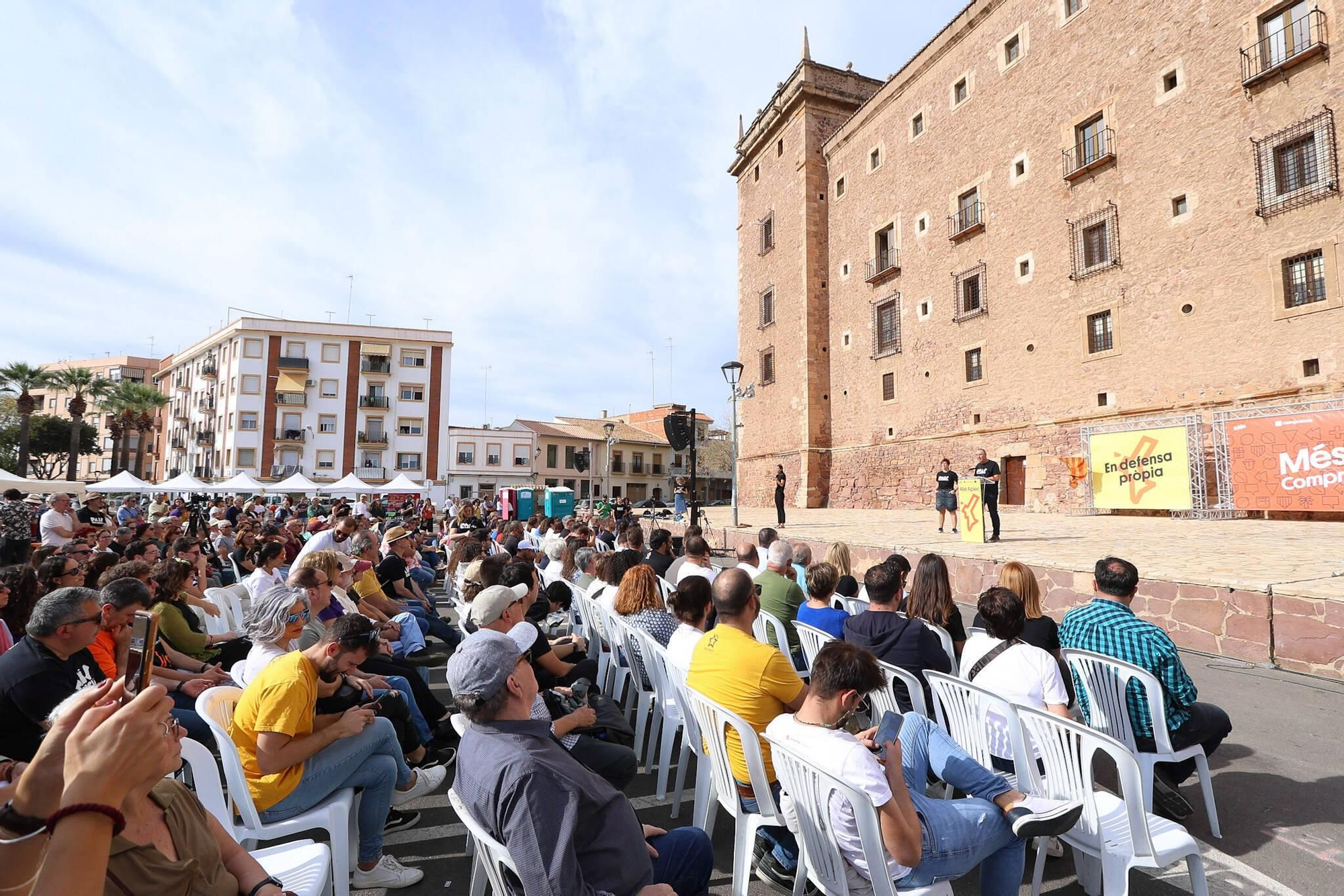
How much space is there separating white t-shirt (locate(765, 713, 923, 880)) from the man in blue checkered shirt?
1.81 meters

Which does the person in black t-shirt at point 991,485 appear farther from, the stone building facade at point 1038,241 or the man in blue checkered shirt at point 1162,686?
the man in blue checkered shirt at point 1162,686

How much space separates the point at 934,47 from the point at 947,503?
1687cm

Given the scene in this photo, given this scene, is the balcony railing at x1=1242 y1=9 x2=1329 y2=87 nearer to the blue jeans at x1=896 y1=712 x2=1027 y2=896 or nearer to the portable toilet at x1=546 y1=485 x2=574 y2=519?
the blue jeans at x1=896 y1=712 x2=1027 y2=896

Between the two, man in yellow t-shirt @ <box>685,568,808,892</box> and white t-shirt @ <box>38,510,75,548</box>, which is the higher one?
white t-shirt @ <box>38,510,75,548</box>

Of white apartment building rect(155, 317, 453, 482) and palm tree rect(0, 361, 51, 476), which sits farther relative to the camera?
white apartment building rect(155, 317, 453, 482)

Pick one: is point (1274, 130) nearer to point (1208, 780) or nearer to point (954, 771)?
point (1208, 780)

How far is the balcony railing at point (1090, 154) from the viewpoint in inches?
657

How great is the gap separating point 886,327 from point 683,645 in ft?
73.2

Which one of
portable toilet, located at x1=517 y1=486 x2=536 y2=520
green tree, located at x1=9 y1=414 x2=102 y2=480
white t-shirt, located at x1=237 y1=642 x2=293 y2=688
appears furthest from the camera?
green tree, located at x1=9 y1=414 x2=102 y2=480

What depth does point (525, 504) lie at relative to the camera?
84.9ft

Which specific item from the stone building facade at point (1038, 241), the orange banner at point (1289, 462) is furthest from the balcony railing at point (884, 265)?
the orange banner at point (1289, 462)

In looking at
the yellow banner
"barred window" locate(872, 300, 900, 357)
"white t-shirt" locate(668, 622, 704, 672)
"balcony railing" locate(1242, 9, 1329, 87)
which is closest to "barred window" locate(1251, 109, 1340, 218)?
"balcony railing" locate(1242, 9, 1329, 87)

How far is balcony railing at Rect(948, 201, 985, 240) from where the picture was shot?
20.2m

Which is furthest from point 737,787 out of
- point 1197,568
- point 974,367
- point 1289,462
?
point 974,367
